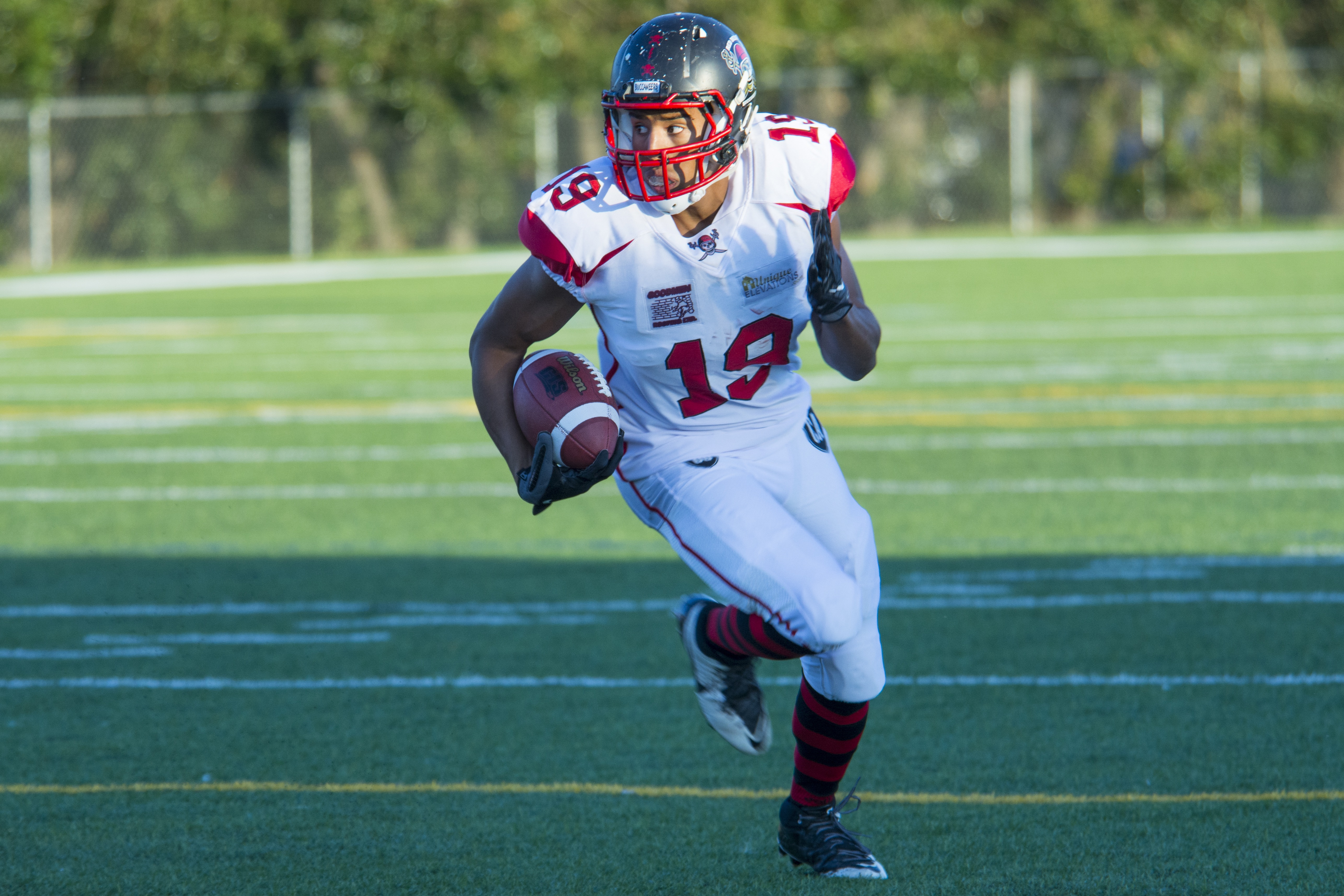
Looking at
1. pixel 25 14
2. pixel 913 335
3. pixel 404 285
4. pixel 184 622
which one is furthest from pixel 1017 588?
pixel 25 14

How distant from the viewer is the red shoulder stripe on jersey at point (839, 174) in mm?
3971

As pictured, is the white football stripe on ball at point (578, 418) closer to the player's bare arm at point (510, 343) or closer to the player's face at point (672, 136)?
the player's bare arm at point (510, 343)

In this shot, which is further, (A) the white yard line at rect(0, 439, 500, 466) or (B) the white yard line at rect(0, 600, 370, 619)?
(A) the white yard line at rect(0, 439, 500, 466)

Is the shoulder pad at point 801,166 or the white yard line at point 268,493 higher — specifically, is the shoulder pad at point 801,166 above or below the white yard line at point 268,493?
above

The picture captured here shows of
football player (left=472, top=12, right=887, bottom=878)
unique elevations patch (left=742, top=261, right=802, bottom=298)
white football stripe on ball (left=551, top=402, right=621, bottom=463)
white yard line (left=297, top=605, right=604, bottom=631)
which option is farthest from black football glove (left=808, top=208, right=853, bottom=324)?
white yard line (left=297, top=605, right=604, bottom=631)

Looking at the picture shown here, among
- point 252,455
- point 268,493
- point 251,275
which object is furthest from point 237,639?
point 251,275

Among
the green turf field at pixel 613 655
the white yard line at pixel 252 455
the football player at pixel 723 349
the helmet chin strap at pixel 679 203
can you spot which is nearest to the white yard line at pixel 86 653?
the green turf field at pixel 613 655

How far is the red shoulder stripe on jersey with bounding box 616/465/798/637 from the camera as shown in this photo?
366 centimetres

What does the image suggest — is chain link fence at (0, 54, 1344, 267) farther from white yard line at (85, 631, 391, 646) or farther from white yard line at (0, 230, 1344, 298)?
white yard line at (85, 631, 391, 646)

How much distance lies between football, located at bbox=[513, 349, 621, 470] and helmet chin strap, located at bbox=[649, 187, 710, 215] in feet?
1.25

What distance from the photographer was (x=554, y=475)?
3.79m

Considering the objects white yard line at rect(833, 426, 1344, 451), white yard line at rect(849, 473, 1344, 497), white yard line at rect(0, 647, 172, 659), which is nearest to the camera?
white yard line at rect(0, 647, 172, 659)

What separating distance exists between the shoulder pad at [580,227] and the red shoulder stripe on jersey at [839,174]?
44cm

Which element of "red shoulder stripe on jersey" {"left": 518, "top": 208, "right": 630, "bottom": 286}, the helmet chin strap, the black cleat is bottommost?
the black cleat
